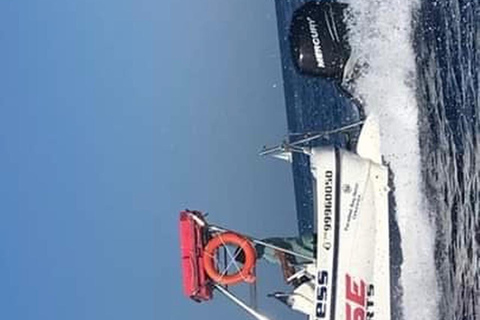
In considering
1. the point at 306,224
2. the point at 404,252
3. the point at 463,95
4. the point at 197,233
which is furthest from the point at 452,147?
the point at 306,224

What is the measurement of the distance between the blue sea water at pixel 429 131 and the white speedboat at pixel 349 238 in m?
0.12

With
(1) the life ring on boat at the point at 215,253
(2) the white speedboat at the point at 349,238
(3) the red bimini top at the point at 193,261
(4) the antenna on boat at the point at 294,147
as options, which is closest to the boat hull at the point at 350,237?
(2) the white speedboat at the point at 349,238

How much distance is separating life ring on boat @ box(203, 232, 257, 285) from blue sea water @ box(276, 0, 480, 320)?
91cm

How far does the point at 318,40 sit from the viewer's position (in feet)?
17.5

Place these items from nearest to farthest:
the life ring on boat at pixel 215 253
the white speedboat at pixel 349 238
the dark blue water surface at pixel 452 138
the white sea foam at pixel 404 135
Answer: the dark blue water surface at pixel 452 138, the white speedboat at pixel 349 238, the white sea foam at pixel 404 135, the life ring on boat at pixel 215 253

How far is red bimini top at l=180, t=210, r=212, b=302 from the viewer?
5512 millimetres

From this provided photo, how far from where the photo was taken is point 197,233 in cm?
558

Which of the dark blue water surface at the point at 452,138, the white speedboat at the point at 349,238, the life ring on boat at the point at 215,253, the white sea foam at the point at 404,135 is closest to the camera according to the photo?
the dark blue water surface at the point at 452,138

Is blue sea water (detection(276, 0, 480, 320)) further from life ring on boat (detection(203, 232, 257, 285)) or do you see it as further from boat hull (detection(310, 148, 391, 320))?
life ring on boat (detection(203, 232, 257, 285))

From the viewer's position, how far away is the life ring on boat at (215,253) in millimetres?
5508

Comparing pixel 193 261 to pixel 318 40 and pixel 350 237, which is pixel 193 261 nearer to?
pixel 350 237

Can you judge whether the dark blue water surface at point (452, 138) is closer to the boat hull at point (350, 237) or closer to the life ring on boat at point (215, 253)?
the boat hull at point (350, 237)

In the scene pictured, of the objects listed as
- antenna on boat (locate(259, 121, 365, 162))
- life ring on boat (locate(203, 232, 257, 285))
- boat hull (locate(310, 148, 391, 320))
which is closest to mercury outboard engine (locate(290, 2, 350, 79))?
antenna on boat (locate(259, 121, 365, 162))

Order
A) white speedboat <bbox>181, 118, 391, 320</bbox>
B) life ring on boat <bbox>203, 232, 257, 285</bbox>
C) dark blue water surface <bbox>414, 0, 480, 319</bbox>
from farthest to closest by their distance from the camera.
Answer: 1. life ring on boat <bbox>203, 232, 257, 285</bbox>
2. white speedboat <bbox>181, 118, 391, 320</bbox>
3. dark blue water surface <bbox>414, 0, 480, 319</bbox>
